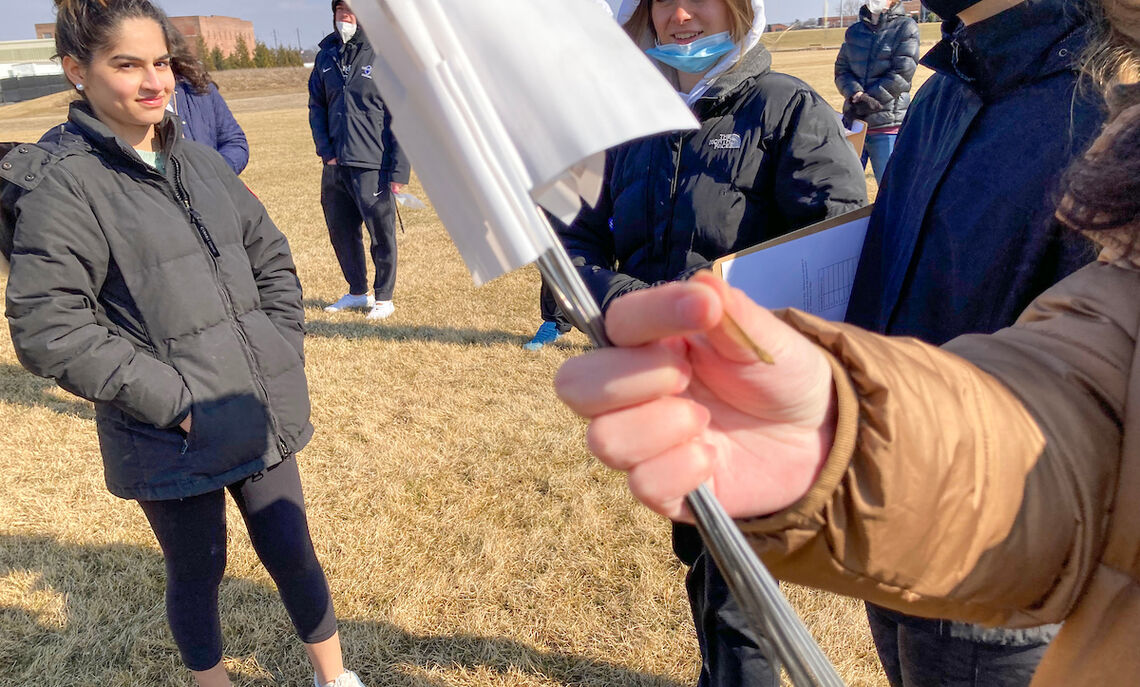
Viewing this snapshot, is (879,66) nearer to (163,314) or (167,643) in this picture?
(163,314)

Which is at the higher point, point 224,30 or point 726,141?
point 726,141

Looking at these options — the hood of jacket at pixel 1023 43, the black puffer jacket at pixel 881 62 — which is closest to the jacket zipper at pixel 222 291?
the hood of jacket at pixel 1023 43

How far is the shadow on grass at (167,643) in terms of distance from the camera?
2.44 m

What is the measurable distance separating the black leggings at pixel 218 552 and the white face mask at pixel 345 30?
404 centimetres

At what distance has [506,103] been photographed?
0.56m

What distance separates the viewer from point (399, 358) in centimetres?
493

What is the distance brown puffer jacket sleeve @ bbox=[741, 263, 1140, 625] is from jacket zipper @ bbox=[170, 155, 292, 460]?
1562 millimetres

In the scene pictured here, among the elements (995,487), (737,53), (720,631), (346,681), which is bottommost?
(346,681)

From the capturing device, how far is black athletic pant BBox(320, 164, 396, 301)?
5363 millimetres

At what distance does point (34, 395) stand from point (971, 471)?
5.24 meters

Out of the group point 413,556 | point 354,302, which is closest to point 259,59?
point 354,302

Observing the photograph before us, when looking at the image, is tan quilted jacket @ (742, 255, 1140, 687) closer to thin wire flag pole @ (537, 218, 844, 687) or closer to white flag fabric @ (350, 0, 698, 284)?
thin wire flag pole @ (537, 218, 844, 687)

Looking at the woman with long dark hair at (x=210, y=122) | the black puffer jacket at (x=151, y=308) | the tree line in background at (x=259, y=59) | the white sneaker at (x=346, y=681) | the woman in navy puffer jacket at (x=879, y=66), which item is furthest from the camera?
the tree line in background at (x=259, y=59)

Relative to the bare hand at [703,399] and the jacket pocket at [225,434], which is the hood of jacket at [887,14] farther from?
the bare hand at [703,399]
